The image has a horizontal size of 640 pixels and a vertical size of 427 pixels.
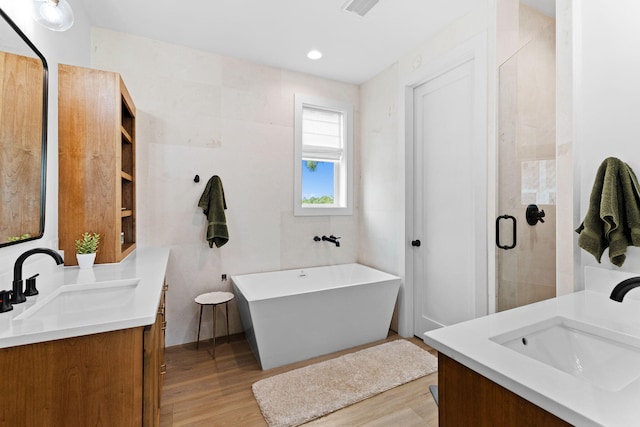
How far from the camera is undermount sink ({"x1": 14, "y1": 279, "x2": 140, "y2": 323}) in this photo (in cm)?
111

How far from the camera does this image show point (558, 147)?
1.43m

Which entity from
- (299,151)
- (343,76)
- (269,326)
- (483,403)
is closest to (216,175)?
(299,151)

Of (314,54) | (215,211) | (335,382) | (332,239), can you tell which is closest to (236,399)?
(335,382)

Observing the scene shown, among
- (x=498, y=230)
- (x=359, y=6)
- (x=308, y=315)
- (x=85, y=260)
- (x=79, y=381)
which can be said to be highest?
(x=359, y=6)

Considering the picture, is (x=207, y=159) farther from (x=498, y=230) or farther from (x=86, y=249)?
(x=498, y=230)

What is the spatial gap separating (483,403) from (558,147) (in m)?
1.24

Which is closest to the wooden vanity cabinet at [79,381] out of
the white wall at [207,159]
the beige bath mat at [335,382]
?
the beige bath mat at [335,382]

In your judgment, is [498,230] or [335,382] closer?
[498,230]

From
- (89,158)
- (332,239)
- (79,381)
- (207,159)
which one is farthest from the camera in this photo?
(332,239)

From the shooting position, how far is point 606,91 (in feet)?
4.20

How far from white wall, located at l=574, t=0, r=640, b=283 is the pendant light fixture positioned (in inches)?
91.0

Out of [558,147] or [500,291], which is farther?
[500,291]

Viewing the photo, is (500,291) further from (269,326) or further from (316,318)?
(269,326)

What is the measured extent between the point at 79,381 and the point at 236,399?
1230 mm
